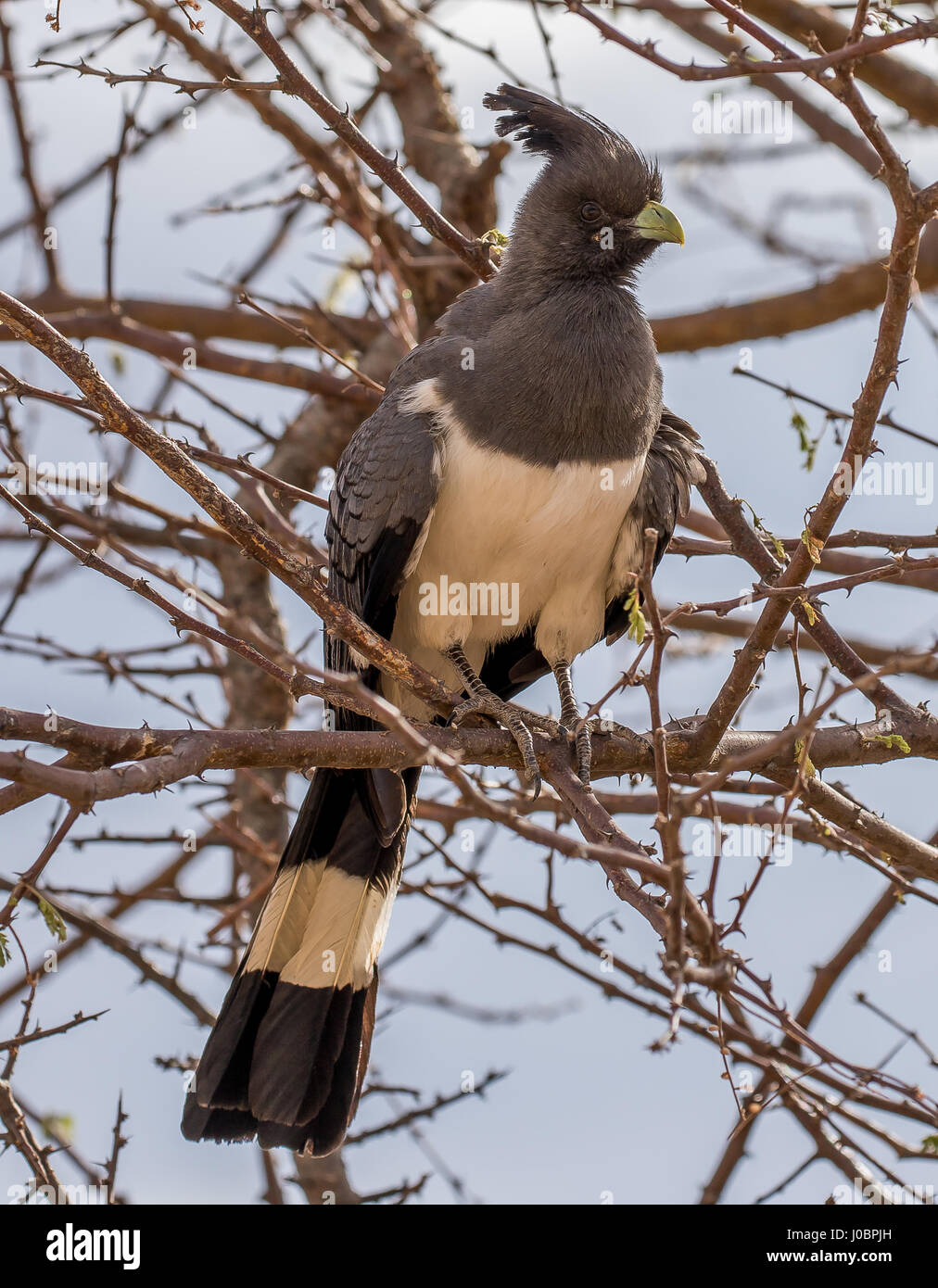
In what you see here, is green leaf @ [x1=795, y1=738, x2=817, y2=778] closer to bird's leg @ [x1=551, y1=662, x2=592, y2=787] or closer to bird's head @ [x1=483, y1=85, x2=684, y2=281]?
bird's leg @ [x1=551, y1=662, x2=592, y2=787]

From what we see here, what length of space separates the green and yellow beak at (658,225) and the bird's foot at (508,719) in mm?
1923

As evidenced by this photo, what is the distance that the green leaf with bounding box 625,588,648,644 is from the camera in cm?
336

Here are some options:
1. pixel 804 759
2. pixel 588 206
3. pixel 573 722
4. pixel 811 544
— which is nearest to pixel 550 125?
pixel 588 206

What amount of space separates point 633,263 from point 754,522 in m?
1.55

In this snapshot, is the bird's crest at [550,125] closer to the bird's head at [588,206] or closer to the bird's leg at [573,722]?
the bird's head at [588,206]

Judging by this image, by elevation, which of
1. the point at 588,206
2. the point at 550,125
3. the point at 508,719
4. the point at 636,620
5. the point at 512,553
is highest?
the point at 550,125

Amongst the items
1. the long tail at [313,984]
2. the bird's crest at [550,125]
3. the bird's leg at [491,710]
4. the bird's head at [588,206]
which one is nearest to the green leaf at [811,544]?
the bird's leg at [491,710]

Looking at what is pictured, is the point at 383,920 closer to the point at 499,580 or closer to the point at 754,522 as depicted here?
the point at 499,580

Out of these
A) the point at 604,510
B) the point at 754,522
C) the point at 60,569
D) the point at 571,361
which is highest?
the point at 60,569

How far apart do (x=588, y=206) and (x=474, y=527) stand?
1.45m

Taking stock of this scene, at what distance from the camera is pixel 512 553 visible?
17.0 feet

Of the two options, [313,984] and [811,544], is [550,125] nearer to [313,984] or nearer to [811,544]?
[811,544]

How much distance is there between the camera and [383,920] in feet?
17.6
